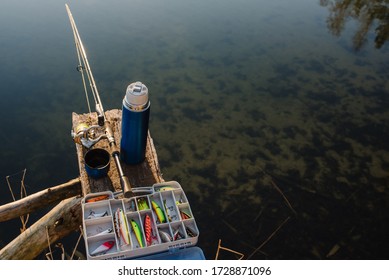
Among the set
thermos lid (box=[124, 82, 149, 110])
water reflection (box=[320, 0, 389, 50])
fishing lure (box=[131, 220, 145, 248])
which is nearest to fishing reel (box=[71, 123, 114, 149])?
thermos lid (box=[124, 82, 149, 110])

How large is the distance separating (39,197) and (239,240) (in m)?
3.84

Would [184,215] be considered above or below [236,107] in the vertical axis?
above

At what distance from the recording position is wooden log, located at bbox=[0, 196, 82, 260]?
3818 millimetres

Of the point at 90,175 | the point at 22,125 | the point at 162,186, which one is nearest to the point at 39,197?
the point at 90,175

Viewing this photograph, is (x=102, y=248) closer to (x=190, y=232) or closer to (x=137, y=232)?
(x=137, y=232)

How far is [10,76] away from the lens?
29.1 ft

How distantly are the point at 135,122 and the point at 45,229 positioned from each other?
2.01 meters

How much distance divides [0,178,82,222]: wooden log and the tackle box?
1.46 metres

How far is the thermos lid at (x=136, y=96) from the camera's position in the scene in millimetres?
2885

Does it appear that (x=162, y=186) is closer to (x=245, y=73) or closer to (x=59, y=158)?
(x=59, y=158)

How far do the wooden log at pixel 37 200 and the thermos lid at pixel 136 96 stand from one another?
1737 millimetres

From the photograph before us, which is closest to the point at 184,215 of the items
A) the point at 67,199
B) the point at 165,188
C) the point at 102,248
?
the point at 165,188

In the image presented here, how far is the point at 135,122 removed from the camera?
3.07m

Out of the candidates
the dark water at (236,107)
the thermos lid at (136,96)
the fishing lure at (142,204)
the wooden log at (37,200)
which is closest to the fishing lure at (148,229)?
the fishing lure at (142,204)
